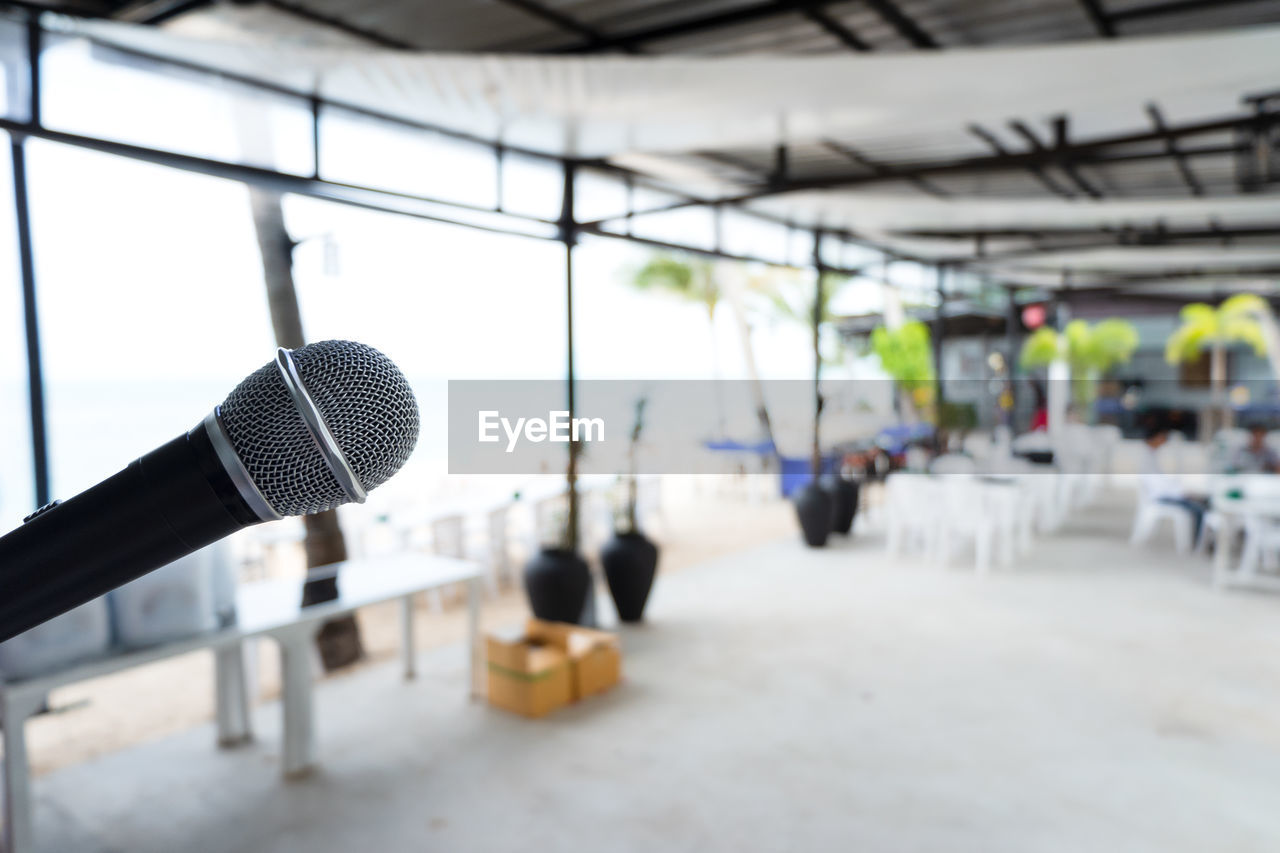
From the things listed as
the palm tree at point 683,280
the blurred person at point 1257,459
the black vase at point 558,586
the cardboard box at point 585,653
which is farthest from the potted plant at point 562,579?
the palm tree at point 683,280

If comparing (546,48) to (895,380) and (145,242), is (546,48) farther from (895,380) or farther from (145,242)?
(895,380)

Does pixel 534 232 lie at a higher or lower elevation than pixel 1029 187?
lower

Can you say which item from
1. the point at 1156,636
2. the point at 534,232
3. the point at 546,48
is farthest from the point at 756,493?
the point at 546,48

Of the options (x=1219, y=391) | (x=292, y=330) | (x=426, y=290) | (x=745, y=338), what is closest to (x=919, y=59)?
(x=426, y=290)

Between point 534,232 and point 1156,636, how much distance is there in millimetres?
4464

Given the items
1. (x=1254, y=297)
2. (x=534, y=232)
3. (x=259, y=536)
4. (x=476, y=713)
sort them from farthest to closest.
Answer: (x=1254, y=297) < (x=259, y=536) < (x=534, y=232) < (x=476, y=713)

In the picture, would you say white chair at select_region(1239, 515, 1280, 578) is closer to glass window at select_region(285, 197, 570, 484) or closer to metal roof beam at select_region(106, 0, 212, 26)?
glass window at select_region(285, 197, 570, 484)

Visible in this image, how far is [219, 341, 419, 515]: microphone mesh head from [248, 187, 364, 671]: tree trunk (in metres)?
2.92

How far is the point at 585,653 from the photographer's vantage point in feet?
13.1

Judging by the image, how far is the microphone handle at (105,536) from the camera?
22.6 inches

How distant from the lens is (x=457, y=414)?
13.5ft

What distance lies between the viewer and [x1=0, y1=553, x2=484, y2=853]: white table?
8.04 ft

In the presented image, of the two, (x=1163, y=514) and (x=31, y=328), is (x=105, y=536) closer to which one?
(x=31, y=328)

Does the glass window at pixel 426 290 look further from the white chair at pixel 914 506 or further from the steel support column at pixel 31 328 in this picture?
the white chair at pixel 914 506
